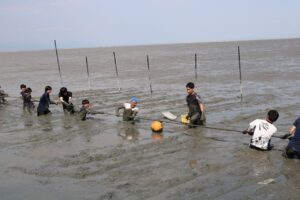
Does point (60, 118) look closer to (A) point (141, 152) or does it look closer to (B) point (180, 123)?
(B) point (180, 123)

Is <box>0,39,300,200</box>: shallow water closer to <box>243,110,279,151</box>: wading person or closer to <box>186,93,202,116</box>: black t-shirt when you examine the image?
<box>243,110,279,151</box>: wading person

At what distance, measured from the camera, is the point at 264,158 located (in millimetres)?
9445

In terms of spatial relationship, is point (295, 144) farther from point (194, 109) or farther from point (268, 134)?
point (194, 109)

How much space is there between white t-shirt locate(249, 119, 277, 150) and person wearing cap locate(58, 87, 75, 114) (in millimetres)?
8218

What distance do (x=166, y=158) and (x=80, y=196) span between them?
2.73 metres

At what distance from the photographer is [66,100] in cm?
1639

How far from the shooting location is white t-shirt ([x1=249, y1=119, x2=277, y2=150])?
9719 millimetres

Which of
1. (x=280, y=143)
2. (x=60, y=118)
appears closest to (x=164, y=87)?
(x=60, y=118)

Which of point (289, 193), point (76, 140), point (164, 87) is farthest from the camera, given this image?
point (164, 87)

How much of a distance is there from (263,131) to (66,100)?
8.84 meters

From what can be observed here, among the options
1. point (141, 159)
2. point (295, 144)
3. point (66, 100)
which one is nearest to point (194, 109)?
point (141, 159)

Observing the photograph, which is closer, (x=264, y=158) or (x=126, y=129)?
(x=264, y=158)

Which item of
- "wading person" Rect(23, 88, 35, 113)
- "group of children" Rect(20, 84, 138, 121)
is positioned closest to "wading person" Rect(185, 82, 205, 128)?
"group of children" Rect(20, 84, 138, 121)

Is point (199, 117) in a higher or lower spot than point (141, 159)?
higher
